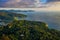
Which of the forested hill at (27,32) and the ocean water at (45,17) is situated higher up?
the ocean water at (45,17)

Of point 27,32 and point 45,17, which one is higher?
point 45,17

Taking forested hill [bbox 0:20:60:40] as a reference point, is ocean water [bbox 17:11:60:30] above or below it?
above

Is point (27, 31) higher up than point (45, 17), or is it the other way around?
point (45, 17)

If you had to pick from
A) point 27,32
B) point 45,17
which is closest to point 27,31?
point 27,32

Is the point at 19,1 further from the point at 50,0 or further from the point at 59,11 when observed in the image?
the point at 59,11

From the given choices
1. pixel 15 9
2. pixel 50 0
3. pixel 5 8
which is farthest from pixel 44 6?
pixel 5 8

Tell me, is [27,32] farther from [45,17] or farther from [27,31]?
[45,17]
